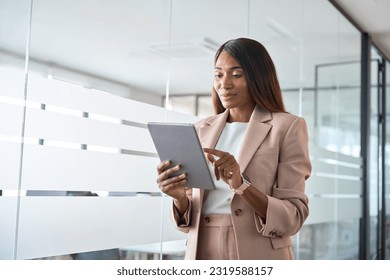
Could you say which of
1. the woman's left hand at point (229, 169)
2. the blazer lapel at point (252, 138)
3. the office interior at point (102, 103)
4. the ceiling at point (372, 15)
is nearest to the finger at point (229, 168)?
the woman's left hand at point (229, 169)

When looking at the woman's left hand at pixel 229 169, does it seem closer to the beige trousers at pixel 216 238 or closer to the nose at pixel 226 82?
the beige trousers at pixel 216 238

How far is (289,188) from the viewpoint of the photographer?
4.93 feet

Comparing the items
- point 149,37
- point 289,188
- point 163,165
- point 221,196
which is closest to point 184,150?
point 163,165

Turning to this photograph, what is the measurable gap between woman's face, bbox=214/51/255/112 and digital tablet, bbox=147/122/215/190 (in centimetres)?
27

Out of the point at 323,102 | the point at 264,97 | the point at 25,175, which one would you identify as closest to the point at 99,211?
the point at 25,175

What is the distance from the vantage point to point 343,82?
4773 millimetres

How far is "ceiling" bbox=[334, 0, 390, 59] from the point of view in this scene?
14.0 feet

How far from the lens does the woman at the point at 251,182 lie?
1476 mm

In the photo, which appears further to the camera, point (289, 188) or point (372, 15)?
point (372, 15)

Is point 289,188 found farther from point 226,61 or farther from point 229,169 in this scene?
point 226,61

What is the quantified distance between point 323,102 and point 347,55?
0.82 m

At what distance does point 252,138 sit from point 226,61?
0.26 metres

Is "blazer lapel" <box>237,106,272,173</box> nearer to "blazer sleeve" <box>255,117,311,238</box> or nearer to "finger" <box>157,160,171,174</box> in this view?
"blazer sleeve" <box>255,117,311,238</box>
